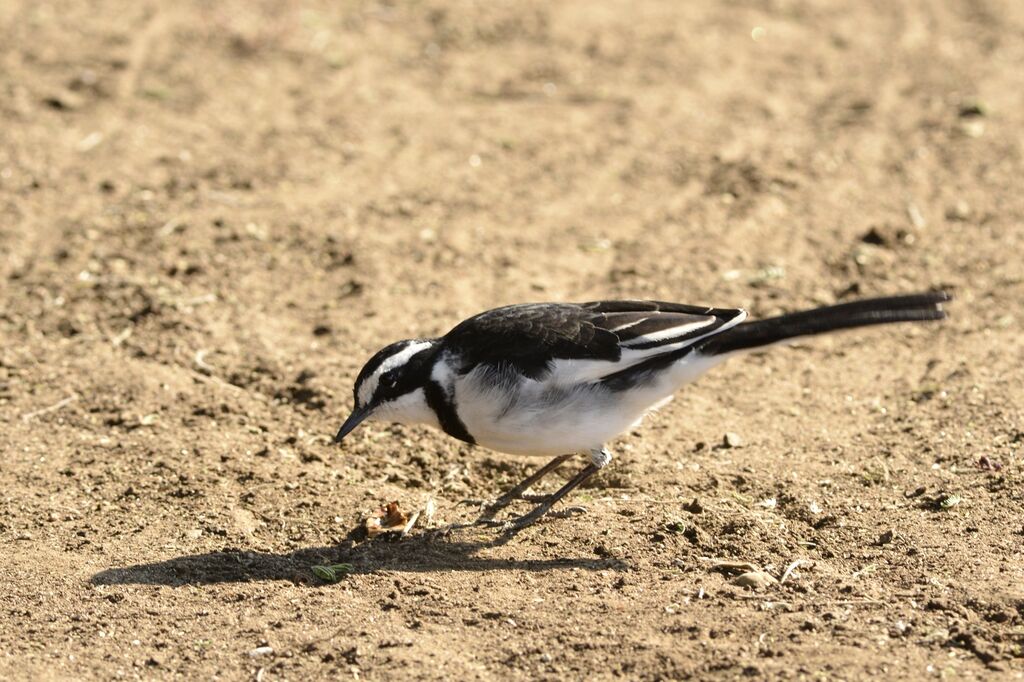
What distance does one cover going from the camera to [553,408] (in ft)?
A: 21.3

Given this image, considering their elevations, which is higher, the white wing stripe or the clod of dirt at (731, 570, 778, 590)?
the white wing stripe

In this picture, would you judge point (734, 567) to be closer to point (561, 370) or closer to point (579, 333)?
point (561, 370)

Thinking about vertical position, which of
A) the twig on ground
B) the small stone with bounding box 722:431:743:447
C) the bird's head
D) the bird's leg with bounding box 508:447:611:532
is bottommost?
the small stone with bounding box 722:431:743:447

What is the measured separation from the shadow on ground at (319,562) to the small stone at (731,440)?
1468 mm

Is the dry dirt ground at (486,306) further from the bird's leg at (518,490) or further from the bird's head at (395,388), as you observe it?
the bird's head at (395,388)

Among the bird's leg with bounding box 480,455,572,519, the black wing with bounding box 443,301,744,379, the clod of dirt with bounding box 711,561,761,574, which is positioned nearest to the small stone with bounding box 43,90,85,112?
the black wing with bounding box 443,301,744,379

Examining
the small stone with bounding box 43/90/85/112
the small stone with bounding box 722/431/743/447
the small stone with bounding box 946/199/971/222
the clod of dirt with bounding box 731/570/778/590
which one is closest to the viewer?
the clod of dirt with bounding box 731/570/778/590

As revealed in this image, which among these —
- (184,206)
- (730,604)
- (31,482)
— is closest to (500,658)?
(730,604)

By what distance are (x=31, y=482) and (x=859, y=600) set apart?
4.43 metres

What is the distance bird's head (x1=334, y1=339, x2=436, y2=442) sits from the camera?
22.0ft

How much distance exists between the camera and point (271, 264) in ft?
31.1

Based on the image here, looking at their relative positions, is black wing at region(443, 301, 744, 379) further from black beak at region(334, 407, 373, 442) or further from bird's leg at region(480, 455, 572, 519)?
bird's leg at region(480, 455, 572, 519)

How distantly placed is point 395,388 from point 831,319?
7.46 feet

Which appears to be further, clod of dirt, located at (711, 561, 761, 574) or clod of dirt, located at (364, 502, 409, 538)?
clod of dirt, located at (364, 502, 409, 538)
